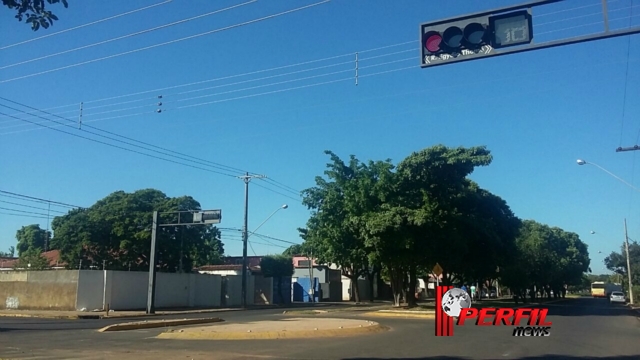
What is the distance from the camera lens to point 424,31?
998 centimetres

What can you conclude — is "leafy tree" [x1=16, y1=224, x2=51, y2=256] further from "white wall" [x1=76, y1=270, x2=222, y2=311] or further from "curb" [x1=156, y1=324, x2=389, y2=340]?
"curb" [x1=156, y1=324, x2=389, y2=340]

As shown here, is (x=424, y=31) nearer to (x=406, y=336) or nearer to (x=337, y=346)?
(x=337, y=346)

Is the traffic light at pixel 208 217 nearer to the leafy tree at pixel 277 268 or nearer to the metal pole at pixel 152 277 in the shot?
the metal pole at pixel 152 277

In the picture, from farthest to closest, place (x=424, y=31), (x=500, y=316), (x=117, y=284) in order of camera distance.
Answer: (x=117, y=284) < (x=500, y=316) < (x=424, y=31)

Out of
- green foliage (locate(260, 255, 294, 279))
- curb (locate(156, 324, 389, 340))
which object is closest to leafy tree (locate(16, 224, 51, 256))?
green foliage (locate(260, 255, 294, 279))

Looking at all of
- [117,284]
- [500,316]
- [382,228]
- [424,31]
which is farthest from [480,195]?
[424,31]

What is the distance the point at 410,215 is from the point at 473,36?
81.9 feet

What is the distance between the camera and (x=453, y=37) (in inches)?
383

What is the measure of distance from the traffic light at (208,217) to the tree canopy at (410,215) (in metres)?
7.12

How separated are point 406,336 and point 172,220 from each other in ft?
115

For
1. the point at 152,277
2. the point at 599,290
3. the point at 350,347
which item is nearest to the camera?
the point at 350,347

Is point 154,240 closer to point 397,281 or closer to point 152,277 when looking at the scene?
point 152,277

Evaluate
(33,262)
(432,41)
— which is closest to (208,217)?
(33,262)

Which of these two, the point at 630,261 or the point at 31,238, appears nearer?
the point at 630,261
